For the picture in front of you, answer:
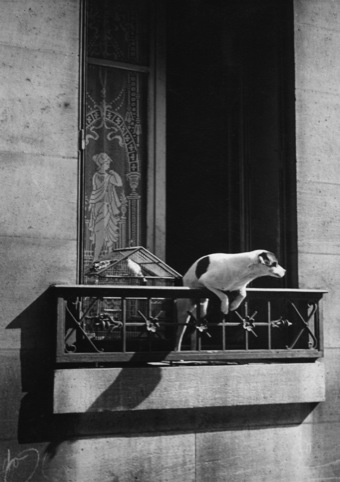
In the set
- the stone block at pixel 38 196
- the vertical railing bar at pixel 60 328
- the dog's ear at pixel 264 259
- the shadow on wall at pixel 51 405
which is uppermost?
the stone block at pixel 38 196

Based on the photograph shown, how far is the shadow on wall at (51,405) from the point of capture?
8711mm

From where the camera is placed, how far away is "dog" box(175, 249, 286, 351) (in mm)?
8867

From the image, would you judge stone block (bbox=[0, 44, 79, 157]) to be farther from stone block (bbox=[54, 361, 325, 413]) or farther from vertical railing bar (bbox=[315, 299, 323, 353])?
vertical railing bar (bbox=[315, 299, 323, 353])

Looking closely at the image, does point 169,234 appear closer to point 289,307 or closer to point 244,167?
point 244,167

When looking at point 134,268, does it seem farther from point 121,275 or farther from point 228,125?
point 228,125

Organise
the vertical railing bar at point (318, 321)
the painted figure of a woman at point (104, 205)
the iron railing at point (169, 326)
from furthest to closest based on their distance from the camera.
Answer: the painted figure of a woman at point (104, 205) → the vertical railing bar at point (318, 321) → the iron railing at point (169, 326)

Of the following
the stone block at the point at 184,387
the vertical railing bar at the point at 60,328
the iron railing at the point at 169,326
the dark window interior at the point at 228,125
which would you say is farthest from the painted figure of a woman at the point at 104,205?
the stone block at the point at 184,387

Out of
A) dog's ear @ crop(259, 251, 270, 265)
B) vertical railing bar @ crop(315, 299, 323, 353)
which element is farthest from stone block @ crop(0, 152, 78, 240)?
vertical railing bar @ crop(315, 299, 323, 353)

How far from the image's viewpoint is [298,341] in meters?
10.3

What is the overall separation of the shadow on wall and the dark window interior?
8.41 ft

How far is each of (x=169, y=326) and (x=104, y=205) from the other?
1830 millimetres

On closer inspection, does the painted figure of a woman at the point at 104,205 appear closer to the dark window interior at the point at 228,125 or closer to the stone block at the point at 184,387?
the dark window interior at the point at 228,125

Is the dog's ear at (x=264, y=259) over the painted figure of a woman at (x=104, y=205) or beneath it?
beneath

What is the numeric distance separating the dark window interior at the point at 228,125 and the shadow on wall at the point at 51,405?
2.56 m
